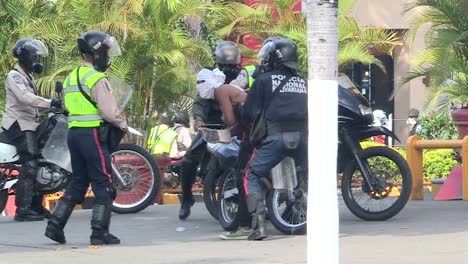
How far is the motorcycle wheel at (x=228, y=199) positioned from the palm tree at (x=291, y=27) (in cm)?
902

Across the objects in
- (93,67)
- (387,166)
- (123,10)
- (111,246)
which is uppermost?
(123,10)

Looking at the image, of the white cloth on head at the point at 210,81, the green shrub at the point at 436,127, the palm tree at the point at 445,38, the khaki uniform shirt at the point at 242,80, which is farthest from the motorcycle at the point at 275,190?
the green shrub at the point at 436,127

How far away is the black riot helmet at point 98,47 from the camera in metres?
10.0

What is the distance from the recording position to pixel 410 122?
79.7 feet

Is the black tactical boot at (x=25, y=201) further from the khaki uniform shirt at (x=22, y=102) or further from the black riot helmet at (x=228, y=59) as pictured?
the black riot helmet at (x=228, y=59)

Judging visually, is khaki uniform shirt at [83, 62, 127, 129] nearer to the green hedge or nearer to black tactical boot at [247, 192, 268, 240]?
black tactical boot at [247, 192, 268, 240]

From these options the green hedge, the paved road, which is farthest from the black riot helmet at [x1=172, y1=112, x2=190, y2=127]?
the paved road

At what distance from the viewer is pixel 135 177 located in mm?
12086

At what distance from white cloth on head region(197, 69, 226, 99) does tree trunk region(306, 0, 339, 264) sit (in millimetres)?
3694

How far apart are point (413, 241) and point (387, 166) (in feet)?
4.00

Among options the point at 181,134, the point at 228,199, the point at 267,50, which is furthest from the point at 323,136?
the point at 181,134

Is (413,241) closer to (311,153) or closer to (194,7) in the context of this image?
(311,153)

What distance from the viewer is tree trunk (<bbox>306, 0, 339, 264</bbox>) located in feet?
23.2

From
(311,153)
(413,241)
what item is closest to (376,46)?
(413,241)
